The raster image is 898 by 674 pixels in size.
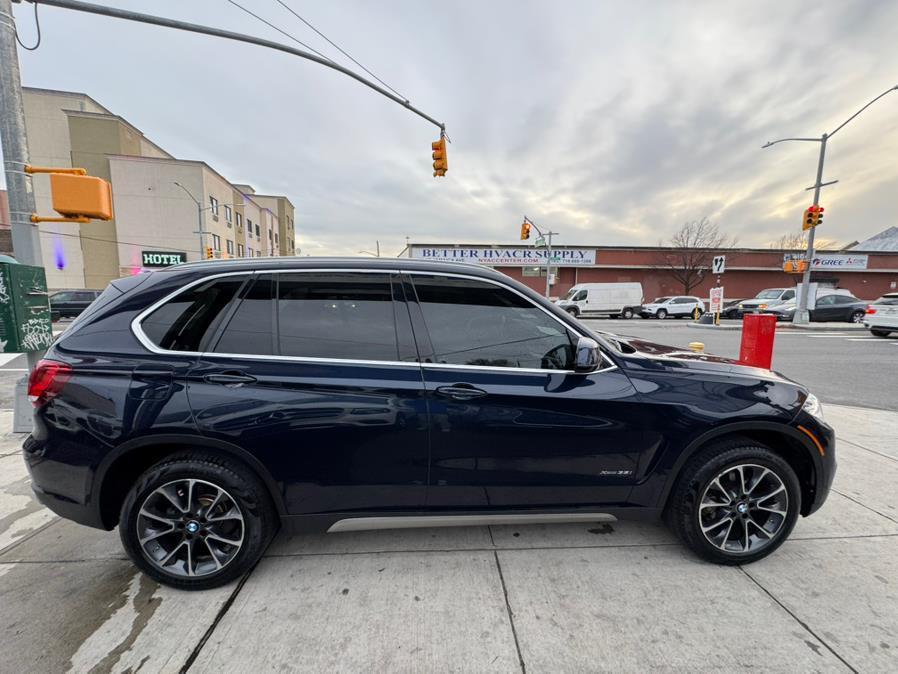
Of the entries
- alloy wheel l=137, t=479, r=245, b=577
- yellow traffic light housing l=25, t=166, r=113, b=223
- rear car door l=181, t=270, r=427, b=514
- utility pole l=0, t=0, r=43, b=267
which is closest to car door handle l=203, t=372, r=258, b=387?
rear car door l=181, t=270, r=427, b=514

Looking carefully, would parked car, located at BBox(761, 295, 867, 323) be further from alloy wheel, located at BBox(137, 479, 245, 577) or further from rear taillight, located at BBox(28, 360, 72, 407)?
rear taillight, located at BBox(28, 360, 72, 407)

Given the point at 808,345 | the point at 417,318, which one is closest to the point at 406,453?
the point at 417,318

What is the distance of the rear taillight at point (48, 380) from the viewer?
216 cm

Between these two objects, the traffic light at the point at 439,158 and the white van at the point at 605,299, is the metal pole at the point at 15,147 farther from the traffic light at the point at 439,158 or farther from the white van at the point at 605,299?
the white van at the point at 605,299

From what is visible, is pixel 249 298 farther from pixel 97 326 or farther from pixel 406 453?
pixel 406 453

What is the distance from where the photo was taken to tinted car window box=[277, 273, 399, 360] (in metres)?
2.30

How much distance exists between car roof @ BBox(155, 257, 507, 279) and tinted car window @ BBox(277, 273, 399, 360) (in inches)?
2.8

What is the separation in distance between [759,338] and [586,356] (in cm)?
498

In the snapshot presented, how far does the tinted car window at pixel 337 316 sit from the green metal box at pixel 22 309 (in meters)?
3.81

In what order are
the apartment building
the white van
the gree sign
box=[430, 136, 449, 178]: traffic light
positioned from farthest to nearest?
the gree sign, the apartment building, the white van, box=[430, 136, 449, 178]: traffic light

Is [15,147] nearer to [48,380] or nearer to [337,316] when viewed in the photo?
[48,380]

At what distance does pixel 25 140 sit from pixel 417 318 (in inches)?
207

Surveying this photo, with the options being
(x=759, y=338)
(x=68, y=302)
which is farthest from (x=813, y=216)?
(x=68, y=302)

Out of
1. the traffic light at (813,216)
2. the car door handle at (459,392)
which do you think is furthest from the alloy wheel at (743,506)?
the traffic light at (813,216)
